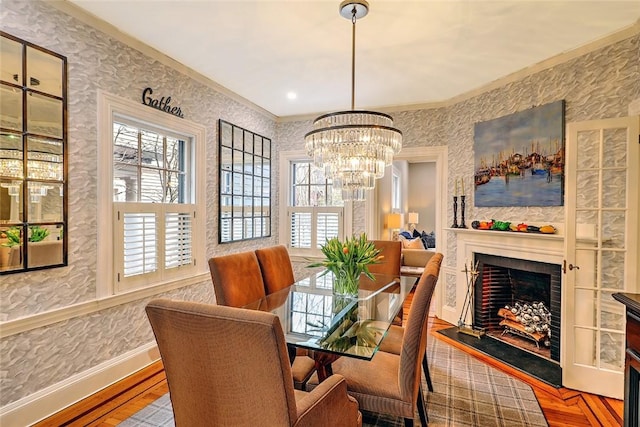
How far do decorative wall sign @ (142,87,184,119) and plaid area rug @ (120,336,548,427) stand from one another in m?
2.33

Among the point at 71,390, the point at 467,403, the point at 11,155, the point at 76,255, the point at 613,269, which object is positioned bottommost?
the point at 467,403

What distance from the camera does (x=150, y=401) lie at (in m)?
2.33

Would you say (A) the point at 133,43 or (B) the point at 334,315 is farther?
(A) the point at 133,43

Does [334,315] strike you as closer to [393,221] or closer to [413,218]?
[393,221]

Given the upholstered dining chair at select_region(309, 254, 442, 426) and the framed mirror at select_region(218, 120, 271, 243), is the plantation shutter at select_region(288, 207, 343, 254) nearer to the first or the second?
the framed mirror at select_region(218, 120, 271, 243)

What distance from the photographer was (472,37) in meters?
2.59

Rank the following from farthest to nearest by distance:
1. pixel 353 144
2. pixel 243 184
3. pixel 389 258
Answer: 1. pixel 243 184
2. pixel 389 258
3. pixel 353 144

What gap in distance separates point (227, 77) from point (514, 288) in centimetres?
380

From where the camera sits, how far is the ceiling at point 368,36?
2230mm

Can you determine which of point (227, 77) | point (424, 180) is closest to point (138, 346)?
point (227, 77)

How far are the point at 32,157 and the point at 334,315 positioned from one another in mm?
→ 2106

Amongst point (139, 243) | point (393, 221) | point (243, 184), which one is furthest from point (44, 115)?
point (393, 221)

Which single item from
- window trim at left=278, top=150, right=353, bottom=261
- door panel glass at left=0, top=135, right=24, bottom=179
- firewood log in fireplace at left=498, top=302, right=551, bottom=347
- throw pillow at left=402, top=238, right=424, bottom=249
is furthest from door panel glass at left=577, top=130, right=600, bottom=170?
throw pillow at left=402, top=238, right=424, bottom=249

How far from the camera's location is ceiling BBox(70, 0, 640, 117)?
2230 millimetres
